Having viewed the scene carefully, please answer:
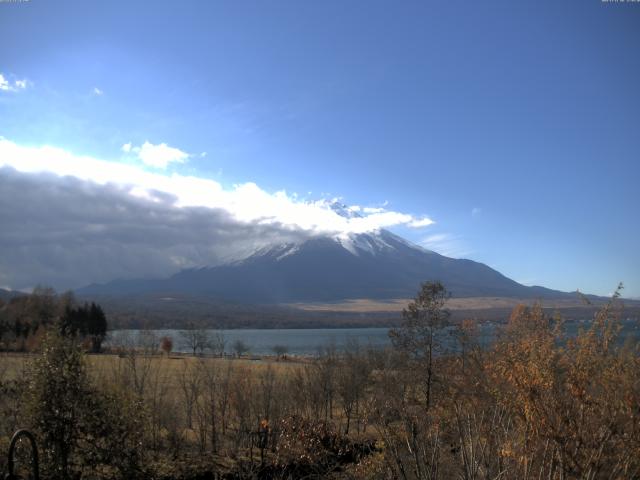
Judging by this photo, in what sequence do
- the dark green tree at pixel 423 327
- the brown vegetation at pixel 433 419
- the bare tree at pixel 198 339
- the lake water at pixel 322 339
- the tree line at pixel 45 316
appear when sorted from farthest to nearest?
the bare tree at pixel 198 339
the tree line at pixel 45 316
the dark green tree at pixel 423 327
the lake water at pixel 322 339
the brown vegetation at pixel 433 419

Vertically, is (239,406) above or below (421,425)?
below

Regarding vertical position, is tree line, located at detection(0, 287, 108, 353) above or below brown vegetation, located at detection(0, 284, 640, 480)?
below

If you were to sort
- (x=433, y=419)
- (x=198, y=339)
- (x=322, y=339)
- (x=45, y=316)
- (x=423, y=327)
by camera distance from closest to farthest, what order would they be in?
1. (x=433, y=419)
2. (x=423, y=327)
3. (x=45, y=316)
4. (x=198, y=339)
5. (x=322, y=339)

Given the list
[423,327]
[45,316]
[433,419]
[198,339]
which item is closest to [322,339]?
[198,339]

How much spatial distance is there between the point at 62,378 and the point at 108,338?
276 feet

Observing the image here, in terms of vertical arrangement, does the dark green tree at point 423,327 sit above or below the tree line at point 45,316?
above

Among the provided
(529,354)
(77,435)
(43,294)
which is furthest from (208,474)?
(43,294)

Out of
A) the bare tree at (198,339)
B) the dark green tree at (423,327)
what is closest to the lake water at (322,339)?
the dark green tree at (423,327)

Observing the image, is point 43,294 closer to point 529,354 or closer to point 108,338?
point 108,338

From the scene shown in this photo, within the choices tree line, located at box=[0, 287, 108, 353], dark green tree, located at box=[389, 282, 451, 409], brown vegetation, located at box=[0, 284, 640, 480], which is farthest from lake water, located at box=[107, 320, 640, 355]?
tree line, located at box=[0, 287, 108, 353]

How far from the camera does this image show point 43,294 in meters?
94.2

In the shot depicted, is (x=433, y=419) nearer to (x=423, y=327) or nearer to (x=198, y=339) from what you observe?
(x=423, y=327)

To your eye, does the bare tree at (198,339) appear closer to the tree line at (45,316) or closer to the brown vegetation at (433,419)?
the tree line at (45,316)

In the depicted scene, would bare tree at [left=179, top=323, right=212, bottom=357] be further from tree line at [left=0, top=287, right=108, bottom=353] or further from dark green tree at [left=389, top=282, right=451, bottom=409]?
dark green tree at [left=389, top=282, right=451, bottom=409]
